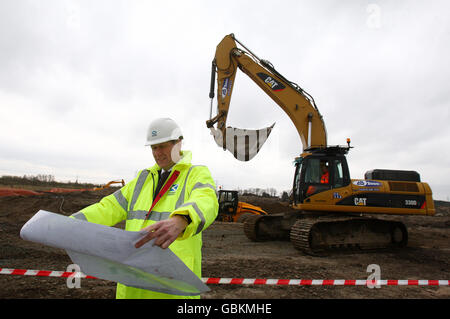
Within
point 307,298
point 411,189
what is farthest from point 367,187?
point 307,298

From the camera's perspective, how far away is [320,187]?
8.74 m

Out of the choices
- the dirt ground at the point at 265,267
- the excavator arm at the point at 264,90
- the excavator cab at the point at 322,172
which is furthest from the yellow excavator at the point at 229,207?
the excavator cab at the point at 322,172

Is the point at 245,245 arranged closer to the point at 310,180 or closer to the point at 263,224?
the point at 263,224

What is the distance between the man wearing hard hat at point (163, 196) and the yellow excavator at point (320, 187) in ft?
21.7

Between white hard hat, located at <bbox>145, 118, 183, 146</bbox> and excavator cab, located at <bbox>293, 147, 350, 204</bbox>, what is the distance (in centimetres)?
735

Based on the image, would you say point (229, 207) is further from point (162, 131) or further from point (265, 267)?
point (162, 131)

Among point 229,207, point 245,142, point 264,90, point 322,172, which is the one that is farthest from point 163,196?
point 229,207

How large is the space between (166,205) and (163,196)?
80 millimetres

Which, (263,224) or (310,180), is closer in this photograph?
(310,180)

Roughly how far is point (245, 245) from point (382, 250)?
4.20 meters

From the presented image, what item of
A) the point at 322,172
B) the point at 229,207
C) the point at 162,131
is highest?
the point at 322,172

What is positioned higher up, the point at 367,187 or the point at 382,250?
the point at 367,187
